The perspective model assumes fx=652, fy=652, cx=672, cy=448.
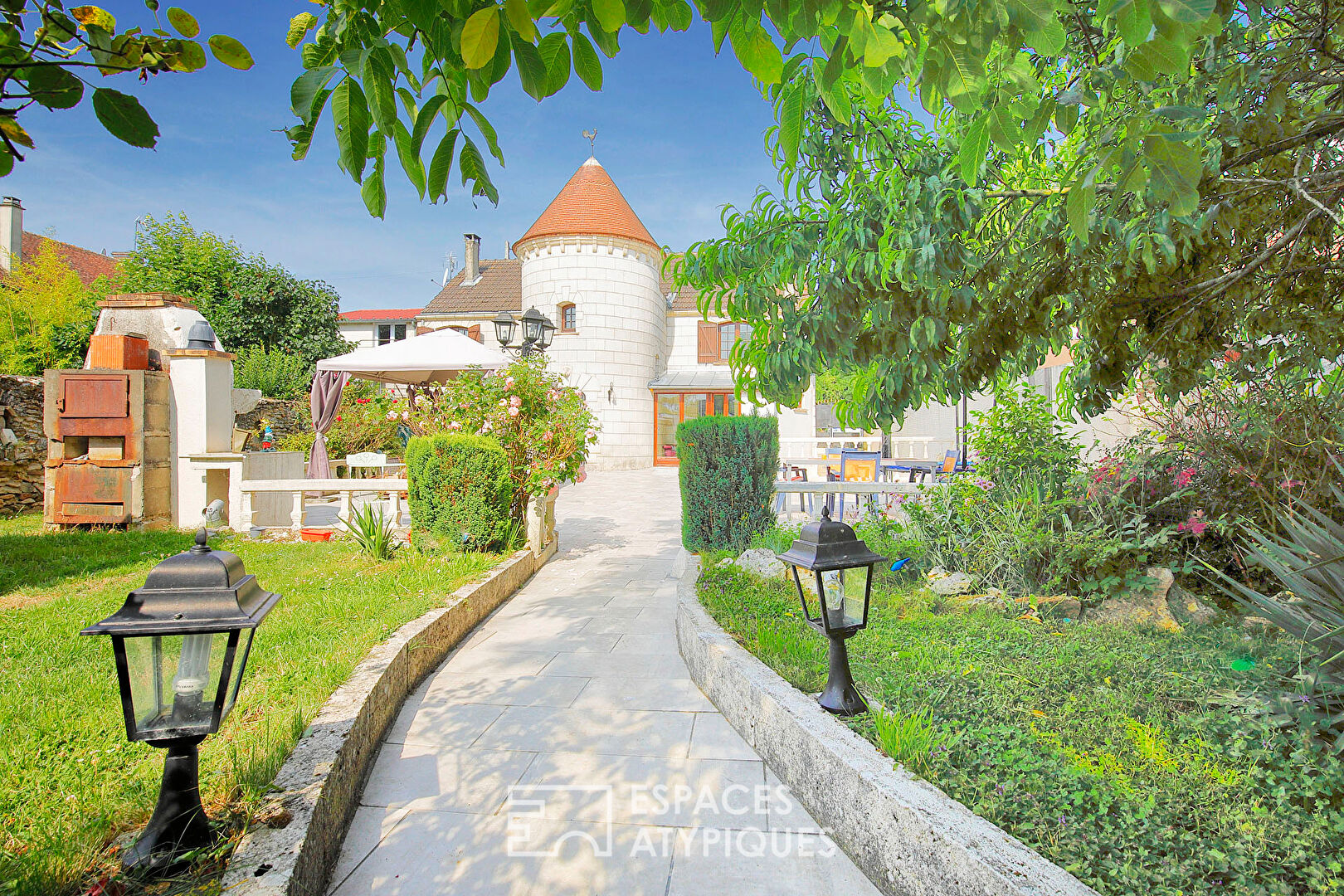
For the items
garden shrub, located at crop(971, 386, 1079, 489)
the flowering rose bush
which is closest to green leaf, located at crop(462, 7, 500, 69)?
garden shrub, located at crop(971, 386, 1079, 489)

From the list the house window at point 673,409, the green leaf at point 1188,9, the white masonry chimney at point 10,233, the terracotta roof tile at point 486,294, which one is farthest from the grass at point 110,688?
the white masonry chimney at point 10,233

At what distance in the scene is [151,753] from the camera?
8.06ft

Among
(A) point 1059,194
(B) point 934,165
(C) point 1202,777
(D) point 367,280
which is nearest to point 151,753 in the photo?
(C) point 1202,777

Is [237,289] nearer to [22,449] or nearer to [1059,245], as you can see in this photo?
[22,449]

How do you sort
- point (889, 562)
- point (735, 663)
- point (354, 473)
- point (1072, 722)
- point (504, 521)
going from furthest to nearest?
point (354, 473)
point (504, 521)
point (889, 562)
point (735, 663)
point (1072, 722)

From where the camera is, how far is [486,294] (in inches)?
998

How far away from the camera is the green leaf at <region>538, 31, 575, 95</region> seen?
4.45 ft

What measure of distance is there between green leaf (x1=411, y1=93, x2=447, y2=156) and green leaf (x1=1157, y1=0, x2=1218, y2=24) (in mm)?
1360

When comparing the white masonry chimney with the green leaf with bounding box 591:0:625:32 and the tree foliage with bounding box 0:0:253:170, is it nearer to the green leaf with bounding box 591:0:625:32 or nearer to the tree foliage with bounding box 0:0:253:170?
the tree foliage with bounding box 0:0:253:170

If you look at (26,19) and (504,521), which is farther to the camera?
(504,521)

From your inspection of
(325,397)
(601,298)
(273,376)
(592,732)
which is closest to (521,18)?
(592,732)

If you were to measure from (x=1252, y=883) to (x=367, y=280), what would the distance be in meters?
28.1

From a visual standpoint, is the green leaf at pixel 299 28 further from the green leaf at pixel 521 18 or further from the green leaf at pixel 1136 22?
the green leaf at pixel 1136 22

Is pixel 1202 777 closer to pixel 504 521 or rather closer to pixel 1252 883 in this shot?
pixel 1252 883
